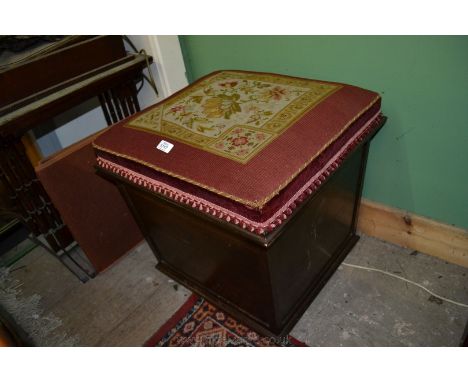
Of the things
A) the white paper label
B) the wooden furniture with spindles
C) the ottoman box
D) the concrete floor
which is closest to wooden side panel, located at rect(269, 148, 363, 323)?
the ottoman box

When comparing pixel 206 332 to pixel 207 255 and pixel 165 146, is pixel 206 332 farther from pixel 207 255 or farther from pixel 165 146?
pixel 165 146

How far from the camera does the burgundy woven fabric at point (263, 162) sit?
2.60 ft

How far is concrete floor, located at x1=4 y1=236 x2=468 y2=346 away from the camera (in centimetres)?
117

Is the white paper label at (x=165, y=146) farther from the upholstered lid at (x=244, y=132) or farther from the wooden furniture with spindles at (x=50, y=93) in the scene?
the wooden furniture with spindles at (x=50, y=93)

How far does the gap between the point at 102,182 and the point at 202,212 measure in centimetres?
69

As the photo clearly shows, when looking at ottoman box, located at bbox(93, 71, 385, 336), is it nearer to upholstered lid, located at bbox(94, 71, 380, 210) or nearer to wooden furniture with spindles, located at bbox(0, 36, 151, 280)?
upholstered lid, located at bbox(94, 71, 380, 210)

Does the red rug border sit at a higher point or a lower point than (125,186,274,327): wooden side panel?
lower

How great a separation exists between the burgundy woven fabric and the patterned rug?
0.57 metres

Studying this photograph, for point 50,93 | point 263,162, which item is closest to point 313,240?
point 263,162

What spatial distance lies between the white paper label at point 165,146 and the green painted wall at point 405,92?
0.58 meters

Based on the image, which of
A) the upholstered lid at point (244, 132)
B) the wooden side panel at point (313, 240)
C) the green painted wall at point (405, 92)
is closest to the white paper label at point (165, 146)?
the upholstered lid at point (244, 132)

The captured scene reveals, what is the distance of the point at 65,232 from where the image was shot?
154 centimetres
